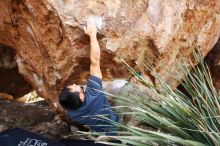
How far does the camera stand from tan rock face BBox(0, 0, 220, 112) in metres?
4.23

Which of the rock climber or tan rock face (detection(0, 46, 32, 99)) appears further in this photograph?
tan rock face (detection(0, 46, 32, 99))

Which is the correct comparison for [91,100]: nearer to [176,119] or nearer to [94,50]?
[94,50]

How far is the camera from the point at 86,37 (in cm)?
427

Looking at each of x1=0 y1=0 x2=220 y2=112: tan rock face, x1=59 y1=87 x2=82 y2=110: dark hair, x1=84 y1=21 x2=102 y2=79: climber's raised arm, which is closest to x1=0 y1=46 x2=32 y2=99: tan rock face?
x1=0 y1=0 x2=220 y2=112: tan rock face

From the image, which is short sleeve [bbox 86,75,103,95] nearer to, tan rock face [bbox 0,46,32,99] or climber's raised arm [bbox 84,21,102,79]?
climber's raised arm [bbox 84,21,102,79]

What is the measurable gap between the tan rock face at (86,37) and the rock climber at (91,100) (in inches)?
4.5

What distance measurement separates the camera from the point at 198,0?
5.11 m

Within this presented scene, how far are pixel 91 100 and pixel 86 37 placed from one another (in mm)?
657

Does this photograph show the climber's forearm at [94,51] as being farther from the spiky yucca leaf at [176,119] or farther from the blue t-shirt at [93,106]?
the spiky yucca leaf at [176,119]

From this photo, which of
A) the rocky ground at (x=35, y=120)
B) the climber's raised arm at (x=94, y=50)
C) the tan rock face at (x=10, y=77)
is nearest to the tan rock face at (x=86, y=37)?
the climber's raised arm at (x=94, y=50)

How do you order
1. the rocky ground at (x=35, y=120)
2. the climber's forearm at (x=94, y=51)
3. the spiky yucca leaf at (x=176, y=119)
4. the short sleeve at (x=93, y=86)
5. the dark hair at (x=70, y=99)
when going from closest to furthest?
1. the spiky yucca leaf at (x=176, y=119)
2. the dark hair at (x=70, y=99)
3. the short sleeve at (x=93, y=86)
4. the climber's forearm at (x=94, y=51)
5. the rocky ground at (x=35, y=120)

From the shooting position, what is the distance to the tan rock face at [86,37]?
423cm

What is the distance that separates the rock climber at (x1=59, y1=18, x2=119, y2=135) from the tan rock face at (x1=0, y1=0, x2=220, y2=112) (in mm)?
115

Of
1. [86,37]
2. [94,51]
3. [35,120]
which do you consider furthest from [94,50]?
[35,120]
